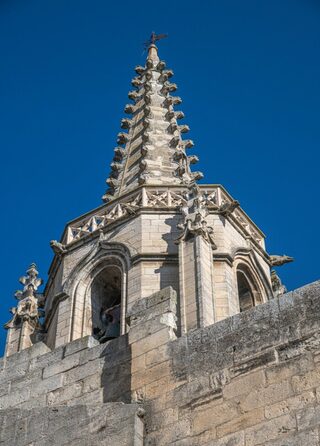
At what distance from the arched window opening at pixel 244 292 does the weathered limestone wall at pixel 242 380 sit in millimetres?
10067

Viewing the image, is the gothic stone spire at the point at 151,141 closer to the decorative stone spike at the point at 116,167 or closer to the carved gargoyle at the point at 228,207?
the decorative stone spike at the point at 116,167

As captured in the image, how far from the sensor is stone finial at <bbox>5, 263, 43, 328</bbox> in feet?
64.4

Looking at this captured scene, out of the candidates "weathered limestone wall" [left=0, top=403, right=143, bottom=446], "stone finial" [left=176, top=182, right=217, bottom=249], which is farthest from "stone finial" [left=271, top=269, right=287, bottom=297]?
"weathered limestone wall" [left=0, top=403, right=143, bottom=446]

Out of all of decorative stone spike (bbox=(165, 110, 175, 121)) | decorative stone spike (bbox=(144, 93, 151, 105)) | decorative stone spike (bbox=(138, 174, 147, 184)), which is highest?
decorative stone spike (bbox=(144, 93, 151, 105))

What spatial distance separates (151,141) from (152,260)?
6.25 m

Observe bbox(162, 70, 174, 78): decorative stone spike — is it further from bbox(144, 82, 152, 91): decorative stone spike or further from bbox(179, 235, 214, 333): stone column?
bbox(179, 235, 214, 333): stone column

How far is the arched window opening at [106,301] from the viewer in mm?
18797

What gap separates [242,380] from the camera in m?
8.81

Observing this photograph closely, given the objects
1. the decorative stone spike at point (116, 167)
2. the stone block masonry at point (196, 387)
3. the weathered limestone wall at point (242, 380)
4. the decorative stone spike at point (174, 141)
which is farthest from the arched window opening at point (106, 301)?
the weathered limestone wall at point (242, 380)

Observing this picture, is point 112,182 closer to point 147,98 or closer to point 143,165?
point 143,165

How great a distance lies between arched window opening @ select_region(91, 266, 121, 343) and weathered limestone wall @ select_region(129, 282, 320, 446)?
29.5 feet

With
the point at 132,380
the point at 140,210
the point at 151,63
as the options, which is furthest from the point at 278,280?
the point at 132,380

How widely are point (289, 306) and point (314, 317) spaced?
0.32 meters

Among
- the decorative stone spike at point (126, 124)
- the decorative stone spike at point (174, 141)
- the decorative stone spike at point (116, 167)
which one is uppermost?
the decorative stone spike at point (126, 124)
